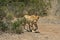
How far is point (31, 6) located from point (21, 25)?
5452 millimetres

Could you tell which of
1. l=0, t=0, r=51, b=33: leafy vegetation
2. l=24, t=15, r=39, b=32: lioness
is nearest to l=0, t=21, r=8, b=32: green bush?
l=0, t=0, r=51, b=33: leafy vegetation

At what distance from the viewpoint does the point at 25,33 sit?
10.5 m

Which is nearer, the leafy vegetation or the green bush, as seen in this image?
the green bush

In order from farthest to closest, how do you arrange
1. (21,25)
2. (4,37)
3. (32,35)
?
(21,25) → (32,35) → (4,37)

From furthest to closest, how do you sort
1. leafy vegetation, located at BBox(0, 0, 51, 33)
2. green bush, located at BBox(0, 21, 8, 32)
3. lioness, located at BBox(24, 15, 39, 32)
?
1. lioness, located at BBox(24, 15, 39, 32)
2. leafy vegetation, located at BBox(0, 0, 51, 33)
3. green bush, located at BBox(0, 21, 8, 32)

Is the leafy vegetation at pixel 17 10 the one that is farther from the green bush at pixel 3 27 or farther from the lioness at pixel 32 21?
the lioness at pixel 32 21

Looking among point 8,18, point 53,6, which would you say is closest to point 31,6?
point 53,6

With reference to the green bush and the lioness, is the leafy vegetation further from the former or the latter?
the lioness

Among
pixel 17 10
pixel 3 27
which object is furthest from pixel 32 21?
pixel 17 10

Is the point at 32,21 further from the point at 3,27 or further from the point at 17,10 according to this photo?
the point at 17,10

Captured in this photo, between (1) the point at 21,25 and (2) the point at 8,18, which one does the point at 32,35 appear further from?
(2) the point at 8,18

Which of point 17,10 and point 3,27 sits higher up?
point 3,27

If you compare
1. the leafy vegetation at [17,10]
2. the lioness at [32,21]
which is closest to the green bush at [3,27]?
the leafy vegetation at [17,10]

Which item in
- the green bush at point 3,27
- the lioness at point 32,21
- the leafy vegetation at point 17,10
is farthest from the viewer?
the lioness at point 32,21
